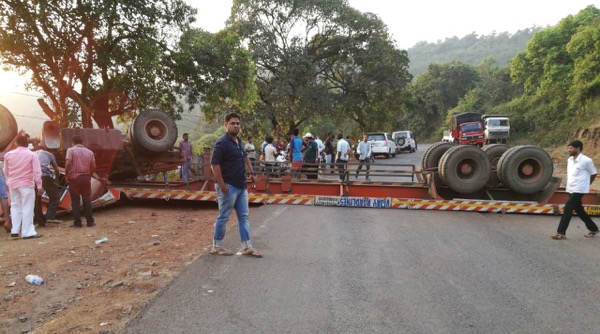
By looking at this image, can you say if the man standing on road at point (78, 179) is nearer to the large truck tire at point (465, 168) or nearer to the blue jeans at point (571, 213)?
the large truck tire at point (465, 168)

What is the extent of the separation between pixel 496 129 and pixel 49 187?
31.1m

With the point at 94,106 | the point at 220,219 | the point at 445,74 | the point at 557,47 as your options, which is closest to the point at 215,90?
the point at 94,106

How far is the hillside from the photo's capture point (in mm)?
129250

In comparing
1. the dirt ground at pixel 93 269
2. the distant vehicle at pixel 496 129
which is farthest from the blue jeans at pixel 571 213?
the distant vehicle at pixel 496 129

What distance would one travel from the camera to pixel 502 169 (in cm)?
877

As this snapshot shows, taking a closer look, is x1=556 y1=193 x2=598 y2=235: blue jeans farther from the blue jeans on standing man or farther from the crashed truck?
the blue jeans on standing man

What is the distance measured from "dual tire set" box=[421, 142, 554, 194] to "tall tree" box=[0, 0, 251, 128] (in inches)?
388

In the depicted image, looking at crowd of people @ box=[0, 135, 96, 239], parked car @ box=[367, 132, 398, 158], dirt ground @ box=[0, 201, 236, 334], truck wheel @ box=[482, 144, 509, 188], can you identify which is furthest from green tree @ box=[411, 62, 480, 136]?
dirt ground @ box=[0, 201, 236, 334]

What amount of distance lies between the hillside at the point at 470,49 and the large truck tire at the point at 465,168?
117565 mm

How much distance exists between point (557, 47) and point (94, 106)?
108 ft

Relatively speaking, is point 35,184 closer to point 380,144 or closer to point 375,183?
point 375,183

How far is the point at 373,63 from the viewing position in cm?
2930

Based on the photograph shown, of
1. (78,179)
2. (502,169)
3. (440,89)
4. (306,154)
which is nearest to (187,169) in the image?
(78,179)

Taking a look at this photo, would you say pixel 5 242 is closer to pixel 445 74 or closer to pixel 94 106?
pixel 94 106
